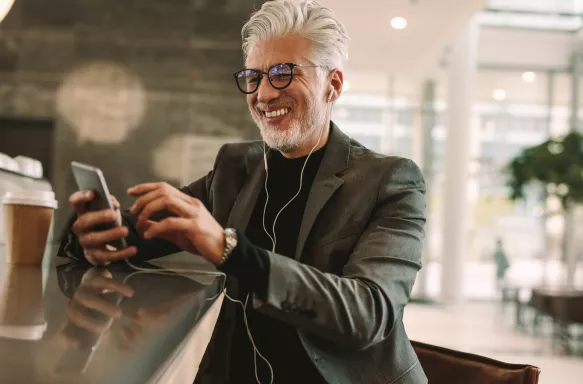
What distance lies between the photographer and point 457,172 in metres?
10.4

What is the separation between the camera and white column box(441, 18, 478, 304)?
10328mm

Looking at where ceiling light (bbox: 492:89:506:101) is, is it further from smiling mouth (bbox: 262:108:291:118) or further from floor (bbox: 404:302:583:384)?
smiling mouth (bbox: 262:108:291:118)

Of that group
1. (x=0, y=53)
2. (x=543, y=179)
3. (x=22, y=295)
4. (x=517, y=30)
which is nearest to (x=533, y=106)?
(x=517, y=30)

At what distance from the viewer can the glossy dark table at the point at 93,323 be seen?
0.50 m

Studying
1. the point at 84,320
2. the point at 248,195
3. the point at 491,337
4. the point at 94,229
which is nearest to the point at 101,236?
the point at 94,229

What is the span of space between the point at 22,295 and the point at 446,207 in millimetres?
9968

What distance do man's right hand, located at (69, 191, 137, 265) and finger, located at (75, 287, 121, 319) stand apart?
0.30 metres

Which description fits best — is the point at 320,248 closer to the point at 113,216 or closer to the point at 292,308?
the point at 292,308

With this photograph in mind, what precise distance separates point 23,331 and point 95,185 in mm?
676

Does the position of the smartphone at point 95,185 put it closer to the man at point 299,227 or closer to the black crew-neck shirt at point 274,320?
the man at point 299,227

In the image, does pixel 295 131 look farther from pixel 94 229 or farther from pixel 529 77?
pixel 529 77

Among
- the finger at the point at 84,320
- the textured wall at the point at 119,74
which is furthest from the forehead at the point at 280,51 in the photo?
the textured wall at the point at 119,74

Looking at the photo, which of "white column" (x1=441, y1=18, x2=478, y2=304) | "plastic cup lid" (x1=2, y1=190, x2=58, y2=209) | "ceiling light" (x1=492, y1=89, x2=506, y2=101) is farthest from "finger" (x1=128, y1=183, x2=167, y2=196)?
"ceiling light" (x1=492, y1=89, x2=506, y2=101)

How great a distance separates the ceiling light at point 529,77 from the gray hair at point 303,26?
37.0 feet
